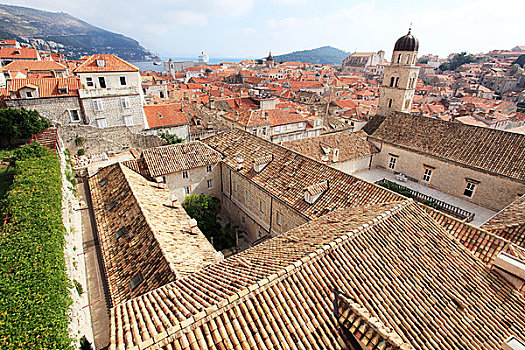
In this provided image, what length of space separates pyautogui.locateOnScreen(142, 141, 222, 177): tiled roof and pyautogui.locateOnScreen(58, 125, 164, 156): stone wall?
38.5 ft

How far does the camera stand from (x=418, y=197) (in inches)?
977

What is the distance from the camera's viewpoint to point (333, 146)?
28.7 meters

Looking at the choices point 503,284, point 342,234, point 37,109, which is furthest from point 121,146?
point 503,284

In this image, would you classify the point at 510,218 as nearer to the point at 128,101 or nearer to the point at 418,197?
the point at 418,197

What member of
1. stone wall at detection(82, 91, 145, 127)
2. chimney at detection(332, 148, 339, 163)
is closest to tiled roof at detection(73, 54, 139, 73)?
stone wall at detection(82, 91, 145, 127)

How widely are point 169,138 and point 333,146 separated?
22.3 meters

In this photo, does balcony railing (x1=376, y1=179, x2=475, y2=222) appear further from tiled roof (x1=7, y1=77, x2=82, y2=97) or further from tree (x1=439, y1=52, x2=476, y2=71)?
tree (x1=439, y1=52, x2=476, y2=71)

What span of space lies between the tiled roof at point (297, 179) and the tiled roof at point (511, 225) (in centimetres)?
548

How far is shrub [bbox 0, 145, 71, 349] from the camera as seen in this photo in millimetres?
7855

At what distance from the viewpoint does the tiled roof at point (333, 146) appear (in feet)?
90.2

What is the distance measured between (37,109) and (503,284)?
4193 cm

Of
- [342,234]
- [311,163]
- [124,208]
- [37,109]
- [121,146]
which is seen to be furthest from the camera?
[121,146]

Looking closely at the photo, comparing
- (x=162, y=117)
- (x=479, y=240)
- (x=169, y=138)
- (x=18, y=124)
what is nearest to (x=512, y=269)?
(x=479, y=240)

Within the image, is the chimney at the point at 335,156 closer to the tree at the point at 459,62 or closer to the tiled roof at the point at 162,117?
the tiled roof at the point at 162,117
